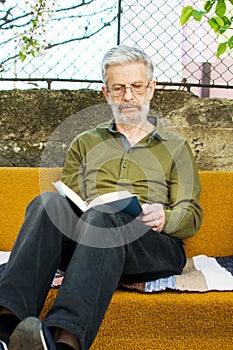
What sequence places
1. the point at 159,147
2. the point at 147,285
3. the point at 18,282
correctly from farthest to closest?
the point at 159,147 < the point at 147,285 < the point at 18,282

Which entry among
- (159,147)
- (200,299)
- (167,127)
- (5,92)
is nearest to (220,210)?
(159,147)

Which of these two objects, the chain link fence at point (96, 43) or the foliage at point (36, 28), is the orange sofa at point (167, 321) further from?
the foliage at point (36, 28)

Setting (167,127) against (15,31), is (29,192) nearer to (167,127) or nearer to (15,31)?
(167,127)

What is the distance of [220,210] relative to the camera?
2.16m

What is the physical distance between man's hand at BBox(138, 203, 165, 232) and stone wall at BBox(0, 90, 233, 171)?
95 cm

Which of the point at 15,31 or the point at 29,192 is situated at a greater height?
the point at 15,31

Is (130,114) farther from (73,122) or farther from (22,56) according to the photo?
(22,56)

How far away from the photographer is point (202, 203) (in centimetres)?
217

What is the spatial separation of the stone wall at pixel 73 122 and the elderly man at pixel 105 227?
0.54 meters

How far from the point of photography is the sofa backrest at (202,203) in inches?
84.2

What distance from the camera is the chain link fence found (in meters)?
2.65

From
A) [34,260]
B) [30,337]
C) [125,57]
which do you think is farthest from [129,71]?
[30,337]

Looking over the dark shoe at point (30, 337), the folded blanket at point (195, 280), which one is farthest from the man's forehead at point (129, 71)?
the dark shoe at point (30, 337)

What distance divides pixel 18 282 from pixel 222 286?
0.63 meters
